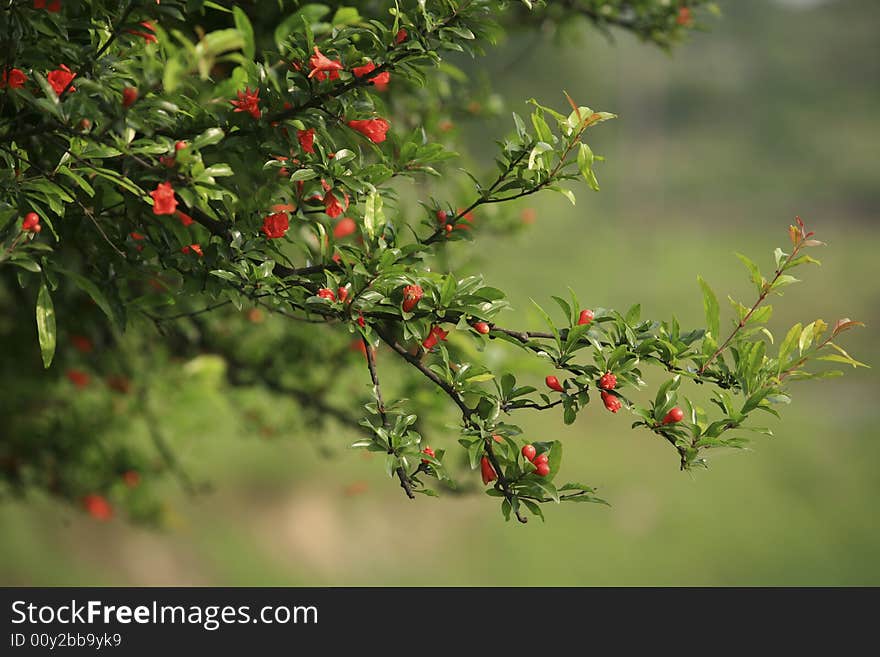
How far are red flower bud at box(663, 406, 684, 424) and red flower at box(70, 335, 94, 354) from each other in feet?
5.69

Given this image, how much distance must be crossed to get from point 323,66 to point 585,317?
502 millimetres

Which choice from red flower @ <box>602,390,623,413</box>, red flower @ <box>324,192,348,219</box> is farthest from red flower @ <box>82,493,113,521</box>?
red flower @ <box>602,390,623,413</box>

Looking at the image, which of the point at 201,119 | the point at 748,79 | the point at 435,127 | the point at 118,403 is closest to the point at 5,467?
the point at 118,403

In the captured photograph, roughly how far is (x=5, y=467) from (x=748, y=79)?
43.6ft

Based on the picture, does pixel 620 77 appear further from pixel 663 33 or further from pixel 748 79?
pixel 663 33

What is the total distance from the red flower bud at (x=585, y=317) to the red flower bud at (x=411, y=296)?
230 millimetres

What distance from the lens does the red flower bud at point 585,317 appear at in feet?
3.93

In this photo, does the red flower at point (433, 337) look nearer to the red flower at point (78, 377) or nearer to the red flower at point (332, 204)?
the red flower at point (332, 204)

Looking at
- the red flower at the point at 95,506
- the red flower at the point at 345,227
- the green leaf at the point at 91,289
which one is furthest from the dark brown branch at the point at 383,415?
the red flower at the point at 95,506

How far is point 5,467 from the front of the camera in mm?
2740

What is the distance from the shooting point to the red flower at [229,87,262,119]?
1182 millimetres

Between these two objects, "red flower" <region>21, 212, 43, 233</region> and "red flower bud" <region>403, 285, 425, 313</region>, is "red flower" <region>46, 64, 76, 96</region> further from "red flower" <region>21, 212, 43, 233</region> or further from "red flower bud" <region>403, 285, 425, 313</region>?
"red flower bud" <region>403, 285, 425, 313</region>

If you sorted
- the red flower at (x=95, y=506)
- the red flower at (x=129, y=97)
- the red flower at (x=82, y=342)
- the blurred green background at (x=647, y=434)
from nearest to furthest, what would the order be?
the red flower at (x=129, y=97), the red flower at (x=82, y=342), the red flower at (x=95, y=506), the blurred green background at (x=647, y=434)

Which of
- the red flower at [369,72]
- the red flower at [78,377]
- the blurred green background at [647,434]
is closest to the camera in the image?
the red flower at [369,72]
